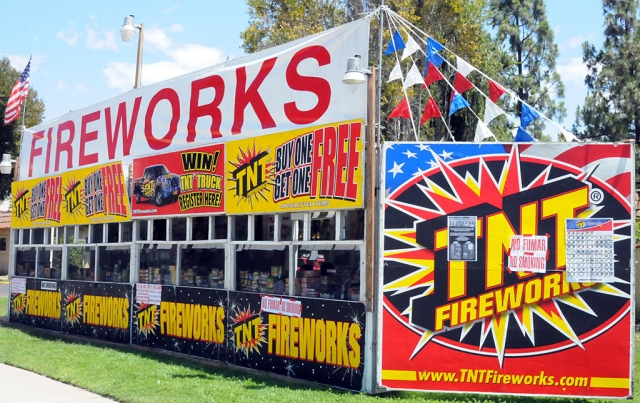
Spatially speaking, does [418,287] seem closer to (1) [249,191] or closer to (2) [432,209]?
(2) [432,209]

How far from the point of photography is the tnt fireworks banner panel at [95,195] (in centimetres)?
1400

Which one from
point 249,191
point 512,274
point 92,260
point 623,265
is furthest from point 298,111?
point 92,260

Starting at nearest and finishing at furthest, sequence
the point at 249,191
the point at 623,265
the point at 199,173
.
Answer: the point at 623,265 → the point at 249,191 → the point at 199,173

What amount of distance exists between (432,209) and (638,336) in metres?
8.44

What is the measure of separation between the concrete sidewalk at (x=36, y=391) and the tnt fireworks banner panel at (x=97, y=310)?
9.30ft

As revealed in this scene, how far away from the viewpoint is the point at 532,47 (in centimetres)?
3741

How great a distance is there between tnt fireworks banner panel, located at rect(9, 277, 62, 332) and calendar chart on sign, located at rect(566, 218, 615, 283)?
11240mm

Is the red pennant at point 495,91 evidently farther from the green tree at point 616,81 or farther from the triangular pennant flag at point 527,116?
the green tree at point 616,81

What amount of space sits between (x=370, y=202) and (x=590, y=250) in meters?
2.54

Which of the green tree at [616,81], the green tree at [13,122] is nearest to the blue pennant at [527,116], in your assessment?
the green tree at [616,81]

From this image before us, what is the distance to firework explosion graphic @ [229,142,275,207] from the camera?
10.5 meters

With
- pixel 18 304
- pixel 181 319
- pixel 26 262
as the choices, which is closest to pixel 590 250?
pixel 181 319

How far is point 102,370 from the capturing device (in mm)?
10609

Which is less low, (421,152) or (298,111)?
(298,111)
